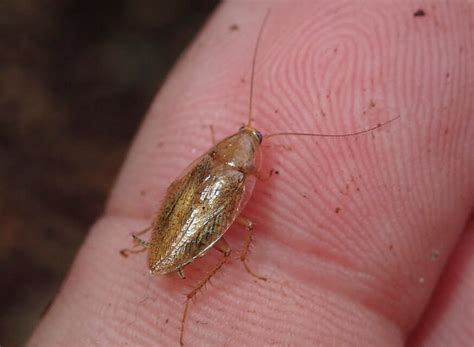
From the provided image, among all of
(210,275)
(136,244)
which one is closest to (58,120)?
(136,244)

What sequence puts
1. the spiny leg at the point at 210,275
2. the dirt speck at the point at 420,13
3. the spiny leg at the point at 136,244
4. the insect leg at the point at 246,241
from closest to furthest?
1. the spiny leg at the point at 210,275
2. the insect leg at the point at 246,241
3. the spiny leg at the point at 136,244
4. the dirt speck at the point at 420,13

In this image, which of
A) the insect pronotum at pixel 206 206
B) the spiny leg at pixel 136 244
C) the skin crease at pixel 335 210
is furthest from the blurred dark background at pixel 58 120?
the insect pronotum at pixel 206 206

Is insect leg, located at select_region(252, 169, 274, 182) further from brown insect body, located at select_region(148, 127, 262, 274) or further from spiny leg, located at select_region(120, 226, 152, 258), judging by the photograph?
spiny leg, located at select_region(120, 226, 152, 258)

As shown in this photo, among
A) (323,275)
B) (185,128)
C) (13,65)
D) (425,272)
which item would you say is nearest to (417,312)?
(425,272)

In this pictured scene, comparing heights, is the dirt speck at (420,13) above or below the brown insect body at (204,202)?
above

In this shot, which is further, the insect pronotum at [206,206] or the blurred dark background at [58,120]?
the blurred dark background at [58,120]

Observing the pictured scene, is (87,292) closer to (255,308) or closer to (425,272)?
(255,308)

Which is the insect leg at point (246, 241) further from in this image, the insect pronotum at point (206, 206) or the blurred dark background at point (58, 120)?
the blurred dark background at point (58, 120)
